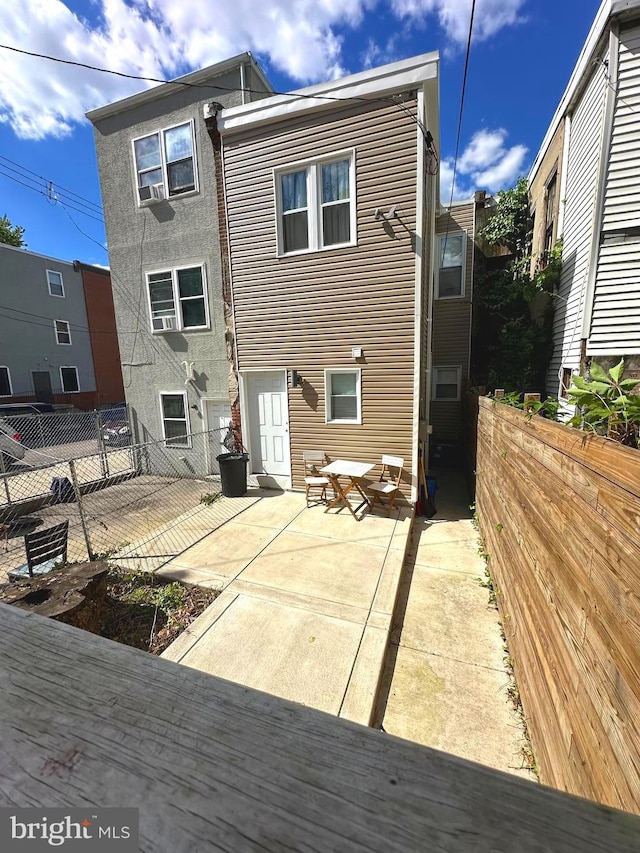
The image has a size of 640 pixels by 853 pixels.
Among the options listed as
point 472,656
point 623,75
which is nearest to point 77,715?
point 472,656

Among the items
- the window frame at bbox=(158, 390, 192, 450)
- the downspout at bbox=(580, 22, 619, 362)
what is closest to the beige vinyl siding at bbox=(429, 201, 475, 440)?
the downspout at bbox=(580, 22, 619, 362)

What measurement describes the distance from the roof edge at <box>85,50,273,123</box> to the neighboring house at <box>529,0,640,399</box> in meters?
5.77

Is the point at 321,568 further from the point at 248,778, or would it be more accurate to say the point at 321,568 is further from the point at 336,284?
the point at 336,284

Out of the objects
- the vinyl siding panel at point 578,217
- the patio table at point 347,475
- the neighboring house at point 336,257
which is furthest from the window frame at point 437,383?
the patio table at point 347,475

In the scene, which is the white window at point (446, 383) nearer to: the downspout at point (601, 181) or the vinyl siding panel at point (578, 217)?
the vinyl siding panel at point (578, 217)

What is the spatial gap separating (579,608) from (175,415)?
8602 mm

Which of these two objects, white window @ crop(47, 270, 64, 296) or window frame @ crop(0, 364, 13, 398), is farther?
white window @ crop(47, 270, 64, 296)

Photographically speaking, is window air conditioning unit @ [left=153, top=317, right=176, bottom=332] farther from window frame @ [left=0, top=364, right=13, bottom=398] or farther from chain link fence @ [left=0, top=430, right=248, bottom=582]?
window frame @ [left=0, top=364, right=13, bottom=398]

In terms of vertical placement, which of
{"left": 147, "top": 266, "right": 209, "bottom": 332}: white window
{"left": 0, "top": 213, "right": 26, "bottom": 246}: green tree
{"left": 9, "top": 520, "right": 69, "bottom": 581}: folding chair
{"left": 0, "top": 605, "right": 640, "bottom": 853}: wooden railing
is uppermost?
{"left": 0, "top": 213, "right": 26, "bottom": 246}: green tree

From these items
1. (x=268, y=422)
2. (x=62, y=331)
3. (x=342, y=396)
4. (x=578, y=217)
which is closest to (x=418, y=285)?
(x=342, y=396)

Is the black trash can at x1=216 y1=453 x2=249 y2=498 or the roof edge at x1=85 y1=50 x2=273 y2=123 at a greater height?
the roof edge at x1=85 y1=50 x2=273 y2=123

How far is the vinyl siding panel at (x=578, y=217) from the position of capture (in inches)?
222

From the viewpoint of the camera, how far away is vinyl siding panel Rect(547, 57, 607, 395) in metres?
5.65

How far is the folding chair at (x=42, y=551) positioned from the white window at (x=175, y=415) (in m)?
4.26
